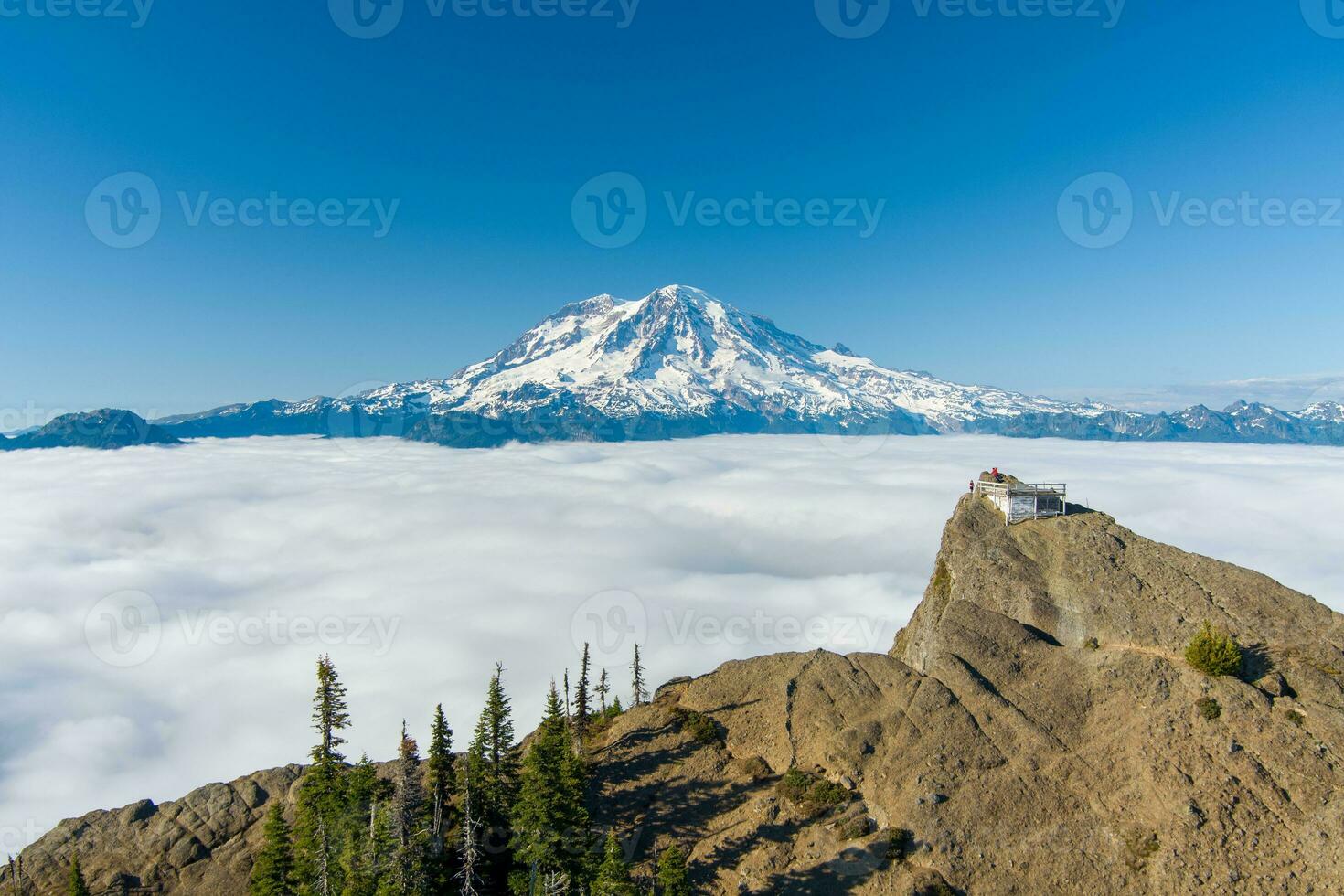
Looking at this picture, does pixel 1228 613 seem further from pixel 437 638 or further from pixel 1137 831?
pixel 437 638

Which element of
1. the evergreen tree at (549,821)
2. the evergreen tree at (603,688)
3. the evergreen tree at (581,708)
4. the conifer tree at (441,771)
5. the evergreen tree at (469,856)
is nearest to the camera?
the evergreen tree at (469,856)

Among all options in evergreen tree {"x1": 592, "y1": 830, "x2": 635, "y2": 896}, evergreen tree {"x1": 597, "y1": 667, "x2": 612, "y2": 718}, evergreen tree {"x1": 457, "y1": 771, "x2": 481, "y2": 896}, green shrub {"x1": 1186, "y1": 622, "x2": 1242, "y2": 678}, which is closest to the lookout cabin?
green shrub {"x1": 1186, "y1": 622, "x2": 1242, "y2": 678}

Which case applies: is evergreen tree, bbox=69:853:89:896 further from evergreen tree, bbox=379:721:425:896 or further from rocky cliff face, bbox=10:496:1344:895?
evergreen tree, bbox=379:721:425:896

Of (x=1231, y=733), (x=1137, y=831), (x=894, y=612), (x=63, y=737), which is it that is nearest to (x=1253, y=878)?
(x=1137, y=831)

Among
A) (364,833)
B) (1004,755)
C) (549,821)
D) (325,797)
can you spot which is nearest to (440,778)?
(364,833)

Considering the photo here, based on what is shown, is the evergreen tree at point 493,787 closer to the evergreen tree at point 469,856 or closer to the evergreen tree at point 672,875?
the evergreen tree at point 469,856

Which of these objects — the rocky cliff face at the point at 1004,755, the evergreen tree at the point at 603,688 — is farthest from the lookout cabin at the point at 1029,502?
the evergreen tree at the point at 603,688
